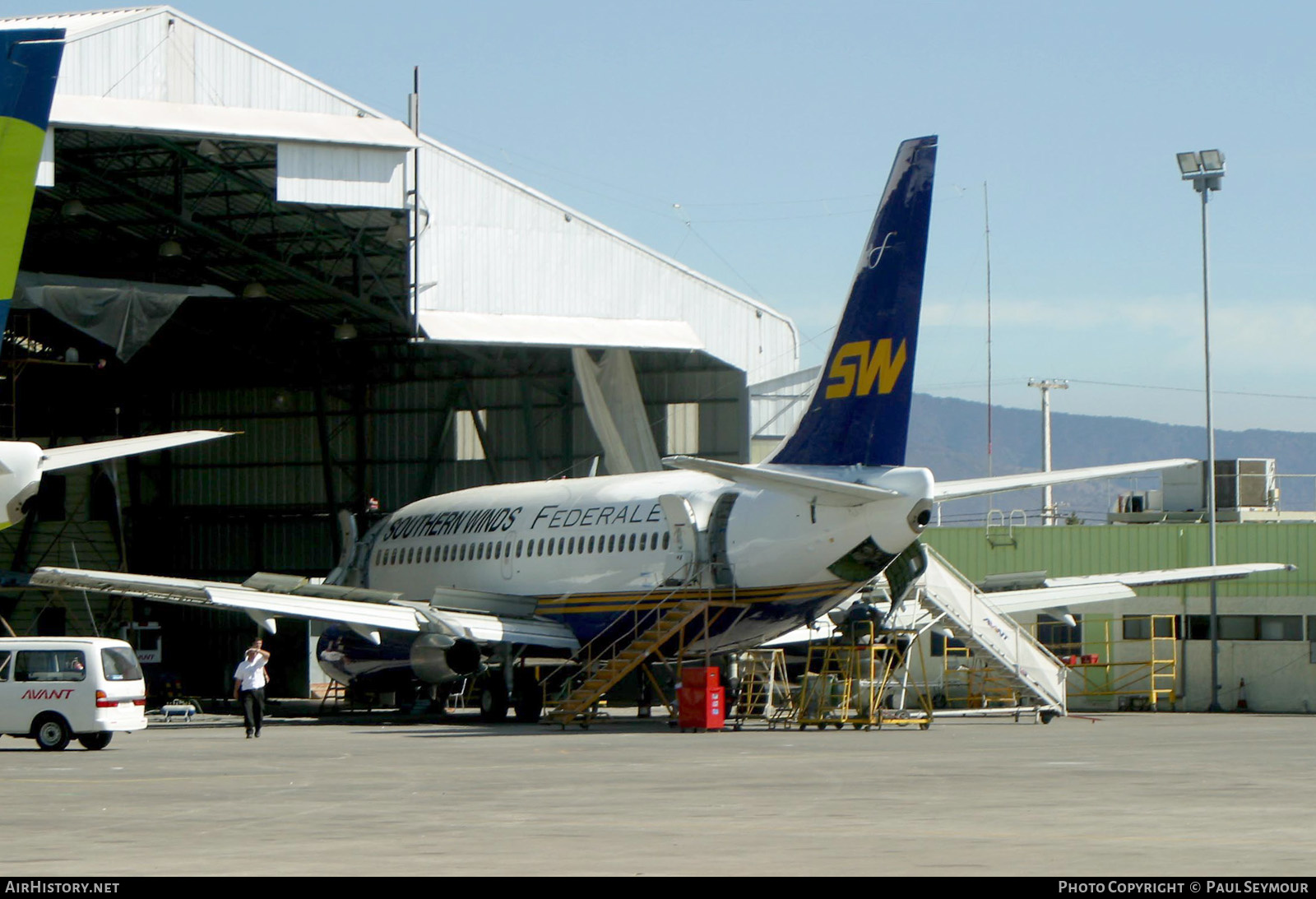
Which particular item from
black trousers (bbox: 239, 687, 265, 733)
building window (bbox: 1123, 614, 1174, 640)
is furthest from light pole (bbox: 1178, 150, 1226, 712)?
black trousers (bbox: 239, 687, 265, 733)

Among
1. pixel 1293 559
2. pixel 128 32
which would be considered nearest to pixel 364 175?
pixel 128 32

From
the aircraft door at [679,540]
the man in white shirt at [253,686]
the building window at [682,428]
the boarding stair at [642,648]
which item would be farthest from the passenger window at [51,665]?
the building window at [682,428]

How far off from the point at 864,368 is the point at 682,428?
19664 millimetres

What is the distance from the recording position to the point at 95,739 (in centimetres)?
2398

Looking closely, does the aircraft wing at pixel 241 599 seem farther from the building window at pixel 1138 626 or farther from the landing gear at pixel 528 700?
the building window at pixel 1138 626

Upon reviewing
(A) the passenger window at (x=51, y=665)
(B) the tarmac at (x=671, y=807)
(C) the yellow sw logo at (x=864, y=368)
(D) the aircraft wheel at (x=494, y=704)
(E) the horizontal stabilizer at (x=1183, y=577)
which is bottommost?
(D) the aircraft wheel at (x=494, y=704)

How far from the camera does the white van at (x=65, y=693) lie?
2359cm

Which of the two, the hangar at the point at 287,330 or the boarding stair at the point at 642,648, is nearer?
the boarding stair at the point at 642,648

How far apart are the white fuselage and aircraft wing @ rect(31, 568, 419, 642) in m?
3.21

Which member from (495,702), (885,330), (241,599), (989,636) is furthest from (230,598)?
(989,636)

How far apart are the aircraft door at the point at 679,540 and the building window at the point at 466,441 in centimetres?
2195

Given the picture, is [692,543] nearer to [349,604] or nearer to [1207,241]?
[349,604]

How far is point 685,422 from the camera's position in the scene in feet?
150

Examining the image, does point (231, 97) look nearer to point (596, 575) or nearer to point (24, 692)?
point (596, 575)
